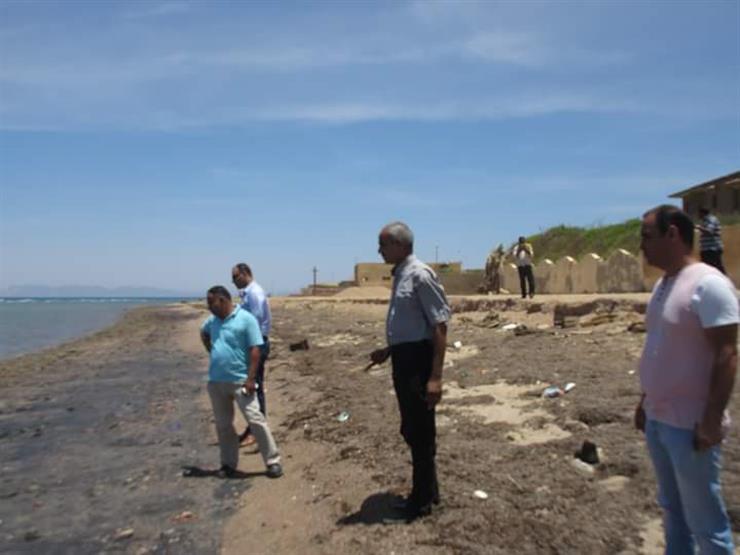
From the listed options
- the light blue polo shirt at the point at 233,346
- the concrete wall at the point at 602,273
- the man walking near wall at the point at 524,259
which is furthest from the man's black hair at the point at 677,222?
the man walking near wall at the point at 524,259

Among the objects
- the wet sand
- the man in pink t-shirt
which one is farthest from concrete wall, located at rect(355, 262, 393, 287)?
the man in pink t-shirt

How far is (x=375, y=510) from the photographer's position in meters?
5.19

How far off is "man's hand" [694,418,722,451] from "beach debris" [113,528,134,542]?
4.22 m

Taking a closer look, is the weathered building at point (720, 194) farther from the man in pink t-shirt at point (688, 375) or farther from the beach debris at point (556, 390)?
the man in pink t-shirt at point (688, 375)

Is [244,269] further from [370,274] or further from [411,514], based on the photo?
[370,274]

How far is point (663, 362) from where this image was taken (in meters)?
3.14

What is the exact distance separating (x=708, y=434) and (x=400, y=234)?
239 cm

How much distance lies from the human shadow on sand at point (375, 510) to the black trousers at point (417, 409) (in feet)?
0.84

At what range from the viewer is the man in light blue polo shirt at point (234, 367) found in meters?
6.50

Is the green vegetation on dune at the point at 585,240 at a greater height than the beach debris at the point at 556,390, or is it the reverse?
the green vegetation on dune at the point at 585,240

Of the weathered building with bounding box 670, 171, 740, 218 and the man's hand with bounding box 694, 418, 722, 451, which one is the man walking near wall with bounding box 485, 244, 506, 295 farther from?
the man's hand with bounding box 694, 418, 722, 451

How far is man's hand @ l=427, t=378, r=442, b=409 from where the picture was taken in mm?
4629

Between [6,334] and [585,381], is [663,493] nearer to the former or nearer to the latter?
[585,381]

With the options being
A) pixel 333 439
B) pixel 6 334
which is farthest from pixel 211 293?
pixel 6 334
